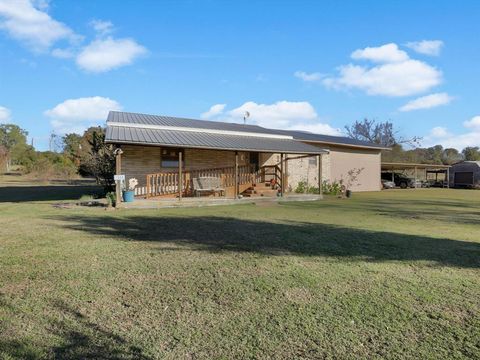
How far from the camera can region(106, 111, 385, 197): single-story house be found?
15547 millimetres

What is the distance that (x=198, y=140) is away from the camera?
54.0 feet

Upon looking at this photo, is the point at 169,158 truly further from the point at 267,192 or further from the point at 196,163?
the point at 267,192

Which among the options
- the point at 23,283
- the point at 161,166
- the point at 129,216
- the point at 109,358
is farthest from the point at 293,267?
the point at 161,166

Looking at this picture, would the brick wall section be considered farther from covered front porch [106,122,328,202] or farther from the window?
the window

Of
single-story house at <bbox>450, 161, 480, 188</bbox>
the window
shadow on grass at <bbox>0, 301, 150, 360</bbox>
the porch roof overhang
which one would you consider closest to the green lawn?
shadow on grass at <bbox>0, 301, 150, 360</bbox>

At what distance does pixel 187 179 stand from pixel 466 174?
33189 mm

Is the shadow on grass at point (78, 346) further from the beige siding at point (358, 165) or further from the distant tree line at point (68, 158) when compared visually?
the beige siding at point (358, 165)

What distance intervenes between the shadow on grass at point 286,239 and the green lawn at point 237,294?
4 centimetres

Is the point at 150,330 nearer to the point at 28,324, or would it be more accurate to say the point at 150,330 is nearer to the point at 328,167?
the point at 28,324

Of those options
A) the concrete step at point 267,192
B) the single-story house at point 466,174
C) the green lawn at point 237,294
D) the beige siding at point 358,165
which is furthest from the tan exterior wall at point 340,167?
the single-story house at point 466,174

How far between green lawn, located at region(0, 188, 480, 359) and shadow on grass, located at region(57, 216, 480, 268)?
0.04 metres

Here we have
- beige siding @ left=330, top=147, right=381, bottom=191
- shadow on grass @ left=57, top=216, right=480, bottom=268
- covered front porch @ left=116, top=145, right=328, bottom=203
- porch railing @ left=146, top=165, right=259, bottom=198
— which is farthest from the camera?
beige siding @ left=330, top=147, right=381, bottom=191

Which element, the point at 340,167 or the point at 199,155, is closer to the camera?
the point at 199,155

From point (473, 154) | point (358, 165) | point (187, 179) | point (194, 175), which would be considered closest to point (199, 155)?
point (194, 175)
